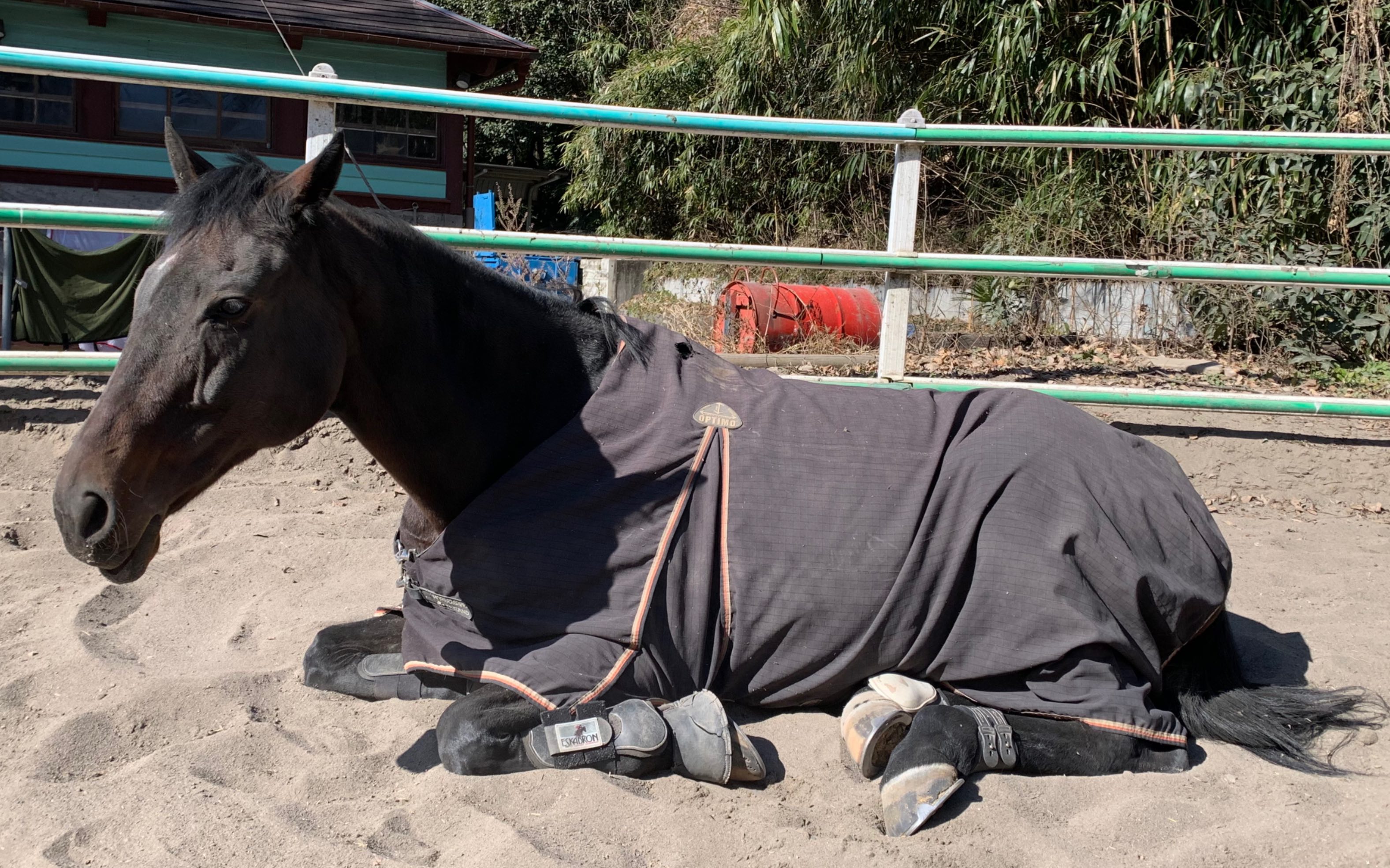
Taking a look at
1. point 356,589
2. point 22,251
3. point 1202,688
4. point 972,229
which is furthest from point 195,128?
point 1202,688

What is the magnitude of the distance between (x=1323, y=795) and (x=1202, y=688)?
0.41 meters

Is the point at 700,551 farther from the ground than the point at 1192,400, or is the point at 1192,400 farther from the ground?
the point at 1192,400

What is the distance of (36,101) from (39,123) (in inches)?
9.9

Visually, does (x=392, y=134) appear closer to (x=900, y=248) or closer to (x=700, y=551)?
(x=900, y=248)

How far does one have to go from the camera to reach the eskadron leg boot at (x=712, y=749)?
214 cm

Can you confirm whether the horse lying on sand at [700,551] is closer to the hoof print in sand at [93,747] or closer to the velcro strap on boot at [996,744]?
the velcro strap on boot at [996,744]

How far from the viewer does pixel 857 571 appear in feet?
7.71

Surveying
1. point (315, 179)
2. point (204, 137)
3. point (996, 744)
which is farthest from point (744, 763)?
point (204, 137)

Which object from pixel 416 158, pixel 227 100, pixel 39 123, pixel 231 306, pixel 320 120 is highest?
pixel 227 100

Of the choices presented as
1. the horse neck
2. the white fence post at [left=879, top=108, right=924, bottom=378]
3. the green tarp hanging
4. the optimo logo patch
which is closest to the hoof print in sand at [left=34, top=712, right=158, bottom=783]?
the horse neck

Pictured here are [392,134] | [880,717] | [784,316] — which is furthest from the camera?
[392,134]

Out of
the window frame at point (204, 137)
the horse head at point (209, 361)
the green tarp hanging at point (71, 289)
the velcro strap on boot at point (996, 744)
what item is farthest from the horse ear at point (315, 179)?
the window frame at point (204, 137)

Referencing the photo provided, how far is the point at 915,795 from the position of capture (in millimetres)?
2043

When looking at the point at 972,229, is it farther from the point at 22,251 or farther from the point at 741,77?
the point at 22,251
